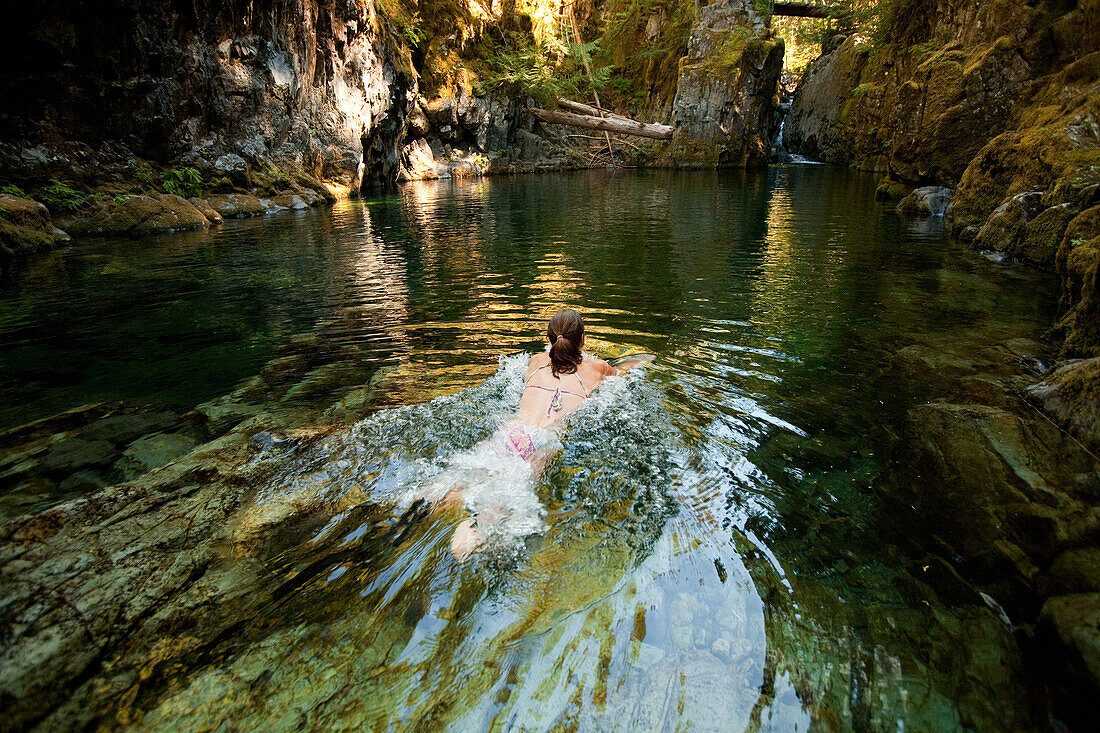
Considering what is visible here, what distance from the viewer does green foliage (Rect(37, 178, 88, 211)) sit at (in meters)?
13.7

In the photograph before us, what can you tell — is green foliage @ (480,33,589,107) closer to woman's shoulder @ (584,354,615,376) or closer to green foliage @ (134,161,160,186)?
green foliage @ (134,161,160,186)

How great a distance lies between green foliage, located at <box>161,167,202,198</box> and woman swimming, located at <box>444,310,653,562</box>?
18132 millimetres

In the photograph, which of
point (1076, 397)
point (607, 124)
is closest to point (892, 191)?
point (1076, 397)

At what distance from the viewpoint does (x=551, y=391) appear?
3.93 m

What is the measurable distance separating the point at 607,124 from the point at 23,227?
28.9 meters

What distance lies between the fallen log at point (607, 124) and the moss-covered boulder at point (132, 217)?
990 inches

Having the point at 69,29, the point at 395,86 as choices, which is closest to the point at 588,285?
the point at 69,29

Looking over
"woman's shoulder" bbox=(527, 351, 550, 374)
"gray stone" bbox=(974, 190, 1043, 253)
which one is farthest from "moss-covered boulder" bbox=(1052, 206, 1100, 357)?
"woman's shoulder" bbox=(527, 351, 550, 374)

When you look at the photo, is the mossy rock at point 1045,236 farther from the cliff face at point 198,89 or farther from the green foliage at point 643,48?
the green foliage at point 643,48

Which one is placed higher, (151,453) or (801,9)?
(801,9)

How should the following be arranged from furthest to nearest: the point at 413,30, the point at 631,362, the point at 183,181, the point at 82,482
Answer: the point at 413,30
the point at 183,181
the point at 631,362
the point at 82,482

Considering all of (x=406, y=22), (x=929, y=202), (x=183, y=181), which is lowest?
(x=929, y=202)

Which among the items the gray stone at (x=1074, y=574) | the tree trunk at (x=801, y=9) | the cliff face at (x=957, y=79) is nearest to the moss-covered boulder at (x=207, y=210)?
the gray stone at (x=1074, y=574)

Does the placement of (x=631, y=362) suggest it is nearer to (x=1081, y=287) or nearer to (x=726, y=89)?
(x=1081, y=287)
